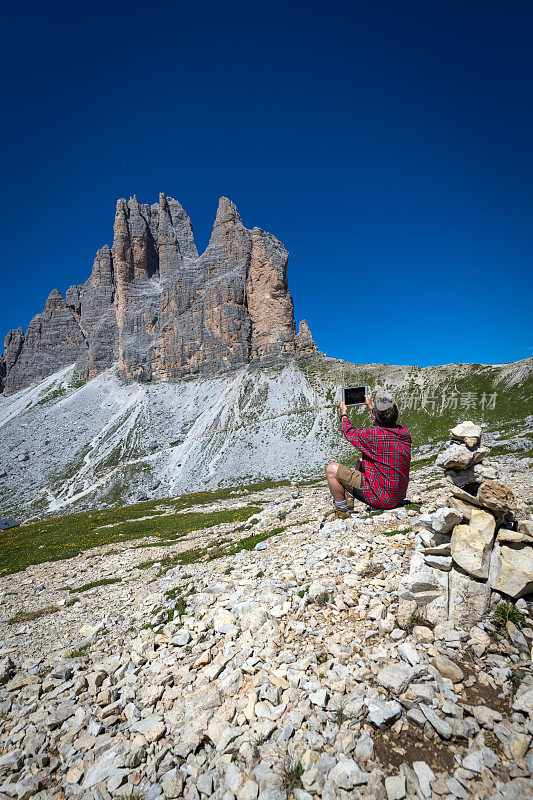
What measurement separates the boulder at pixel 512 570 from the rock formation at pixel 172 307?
102m

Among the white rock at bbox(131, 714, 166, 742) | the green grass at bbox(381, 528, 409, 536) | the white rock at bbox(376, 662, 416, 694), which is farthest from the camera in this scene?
the green grass at bbox(381, 528, 409, 536)

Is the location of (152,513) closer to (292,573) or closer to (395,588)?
(292,573)

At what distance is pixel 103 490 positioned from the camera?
74062mm

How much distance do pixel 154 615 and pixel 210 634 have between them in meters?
2.63

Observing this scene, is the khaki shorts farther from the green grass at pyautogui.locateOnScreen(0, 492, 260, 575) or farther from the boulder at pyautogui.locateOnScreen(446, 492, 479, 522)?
the green grass at pyautogui.locateOnScreen(0, 492, 260, 575)

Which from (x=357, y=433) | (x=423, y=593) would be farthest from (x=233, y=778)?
(x=357, y=433)

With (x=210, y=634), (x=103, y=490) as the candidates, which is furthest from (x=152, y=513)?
(x=103, y=490)

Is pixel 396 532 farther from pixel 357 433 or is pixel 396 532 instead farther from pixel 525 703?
pixel 525 703

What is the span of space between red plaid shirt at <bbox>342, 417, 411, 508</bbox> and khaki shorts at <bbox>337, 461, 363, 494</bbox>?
0.16 metres

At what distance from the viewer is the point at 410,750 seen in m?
3.81

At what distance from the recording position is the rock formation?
118175mm

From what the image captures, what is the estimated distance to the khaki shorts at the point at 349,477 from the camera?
388 inches

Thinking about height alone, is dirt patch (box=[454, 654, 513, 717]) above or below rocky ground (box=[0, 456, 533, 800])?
above

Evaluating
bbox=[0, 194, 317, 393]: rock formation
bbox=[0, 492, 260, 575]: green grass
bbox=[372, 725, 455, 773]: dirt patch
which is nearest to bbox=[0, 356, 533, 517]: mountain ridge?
bbox=[0, 194, 317, 393]: rock formation
